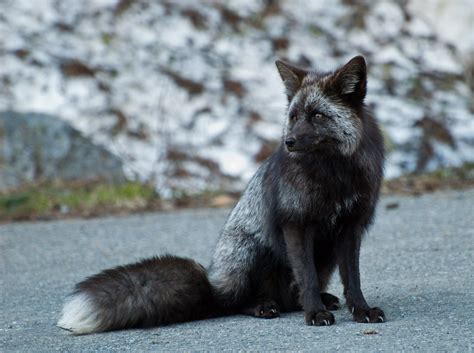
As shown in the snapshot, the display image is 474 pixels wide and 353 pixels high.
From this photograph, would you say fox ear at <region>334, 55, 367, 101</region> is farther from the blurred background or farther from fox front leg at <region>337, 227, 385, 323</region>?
the blurred background

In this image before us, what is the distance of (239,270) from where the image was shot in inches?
219

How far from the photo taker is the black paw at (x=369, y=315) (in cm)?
499

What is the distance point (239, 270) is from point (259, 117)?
8.43m

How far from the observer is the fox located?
511cm

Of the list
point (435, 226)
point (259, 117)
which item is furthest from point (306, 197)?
point (259, 117)

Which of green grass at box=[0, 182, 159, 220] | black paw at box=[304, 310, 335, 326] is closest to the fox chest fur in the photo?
black paw at box=[304, 310, 335, 326]

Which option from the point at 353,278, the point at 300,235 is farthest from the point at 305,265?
the point at 353,278

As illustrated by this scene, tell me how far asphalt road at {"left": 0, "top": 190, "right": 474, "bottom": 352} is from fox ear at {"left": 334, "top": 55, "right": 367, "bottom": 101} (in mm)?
1561

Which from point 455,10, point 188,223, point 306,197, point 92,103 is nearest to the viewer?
point 306,197

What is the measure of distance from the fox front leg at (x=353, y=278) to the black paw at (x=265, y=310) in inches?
21.5

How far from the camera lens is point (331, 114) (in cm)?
521

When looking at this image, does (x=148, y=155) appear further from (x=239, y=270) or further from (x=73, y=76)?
(x=239, y=270)

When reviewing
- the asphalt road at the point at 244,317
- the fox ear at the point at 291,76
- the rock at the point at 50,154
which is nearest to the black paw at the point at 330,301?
the asphalt road at the point at 244,317

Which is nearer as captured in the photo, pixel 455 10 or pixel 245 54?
pixel 245 54
